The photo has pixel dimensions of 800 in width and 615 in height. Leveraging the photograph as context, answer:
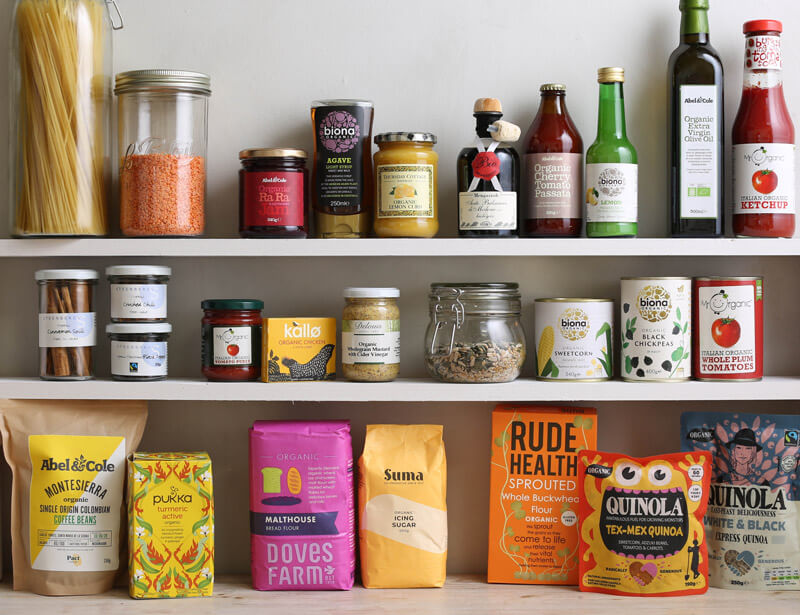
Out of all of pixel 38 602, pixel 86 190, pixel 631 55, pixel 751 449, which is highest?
pixel 631 55

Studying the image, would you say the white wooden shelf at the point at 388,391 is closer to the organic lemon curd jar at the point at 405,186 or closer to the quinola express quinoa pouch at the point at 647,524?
the quinola express quinoa pouch at the point at 647,524

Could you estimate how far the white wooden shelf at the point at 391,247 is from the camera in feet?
4.30

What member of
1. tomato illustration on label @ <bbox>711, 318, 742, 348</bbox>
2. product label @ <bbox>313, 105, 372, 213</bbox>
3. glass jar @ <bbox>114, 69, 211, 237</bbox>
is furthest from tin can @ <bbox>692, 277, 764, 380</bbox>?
glass jar @ <bbox>114, 69, 211, 237</bbox>

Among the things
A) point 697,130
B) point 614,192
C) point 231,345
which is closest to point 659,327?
point 614,192

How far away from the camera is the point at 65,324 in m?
1.32

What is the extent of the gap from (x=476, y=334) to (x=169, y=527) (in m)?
0.58

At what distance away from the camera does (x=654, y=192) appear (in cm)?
144

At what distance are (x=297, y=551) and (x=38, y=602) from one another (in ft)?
1.36

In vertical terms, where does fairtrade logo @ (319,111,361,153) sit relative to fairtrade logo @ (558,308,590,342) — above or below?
above

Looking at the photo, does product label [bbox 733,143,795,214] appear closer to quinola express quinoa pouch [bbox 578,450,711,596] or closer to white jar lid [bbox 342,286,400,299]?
quinola express quinoa pouch [bbox 578,450,711,596]

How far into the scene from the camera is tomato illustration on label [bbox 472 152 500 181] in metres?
1.31

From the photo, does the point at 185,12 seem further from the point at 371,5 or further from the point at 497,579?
the point at 497,579

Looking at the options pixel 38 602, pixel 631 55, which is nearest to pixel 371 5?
pixel 631 55

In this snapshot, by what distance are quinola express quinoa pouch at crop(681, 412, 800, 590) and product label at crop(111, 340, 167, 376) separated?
3.04 feet
